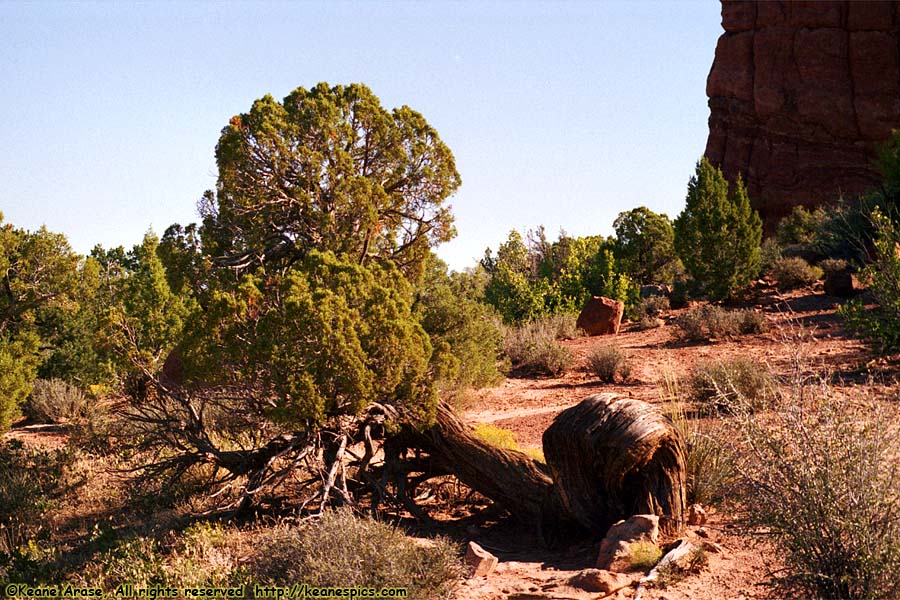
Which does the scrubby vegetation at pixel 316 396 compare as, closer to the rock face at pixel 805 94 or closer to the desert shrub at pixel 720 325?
the desert shrub at pixel 720 325

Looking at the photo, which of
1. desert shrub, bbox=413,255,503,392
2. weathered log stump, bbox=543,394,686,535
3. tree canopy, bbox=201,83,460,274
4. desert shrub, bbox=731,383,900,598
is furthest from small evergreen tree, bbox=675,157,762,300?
desert shrub, bbox=731,383,900,598

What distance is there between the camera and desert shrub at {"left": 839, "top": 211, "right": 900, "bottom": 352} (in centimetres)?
1180

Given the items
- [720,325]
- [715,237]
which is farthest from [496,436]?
[715,237]

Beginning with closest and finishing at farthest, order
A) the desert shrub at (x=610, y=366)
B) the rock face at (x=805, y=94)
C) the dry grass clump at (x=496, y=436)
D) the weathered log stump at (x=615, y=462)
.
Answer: the weathered log stump at (x=615, y=462), the dry grass clump at (x=496, y=436), the desert shrub at (x=610, y=366), the rock face at (x=805, y=94)

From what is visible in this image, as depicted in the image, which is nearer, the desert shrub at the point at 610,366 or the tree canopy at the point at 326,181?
the tree canopy at the point at 326,181

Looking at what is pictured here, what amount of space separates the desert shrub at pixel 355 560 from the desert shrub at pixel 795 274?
65.8 feet

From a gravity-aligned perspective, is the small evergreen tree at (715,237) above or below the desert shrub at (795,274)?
above

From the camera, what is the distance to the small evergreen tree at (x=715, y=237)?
75.2ft

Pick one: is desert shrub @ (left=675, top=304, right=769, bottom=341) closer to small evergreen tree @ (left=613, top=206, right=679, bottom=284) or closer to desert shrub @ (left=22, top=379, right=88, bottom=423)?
small evergreen tree @ (left=613, top=206, right=679, bottom=284)

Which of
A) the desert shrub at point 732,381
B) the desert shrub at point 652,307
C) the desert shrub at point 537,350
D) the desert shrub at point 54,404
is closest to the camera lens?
the desert shrub at point 732,381

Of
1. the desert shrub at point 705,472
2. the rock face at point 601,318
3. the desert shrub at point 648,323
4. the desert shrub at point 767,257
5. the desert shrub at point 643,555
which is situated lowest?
the desert shrub at point 643,555

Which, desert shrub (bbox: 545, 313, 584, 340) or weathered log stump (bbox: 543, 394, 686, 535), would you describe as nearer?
weathered log stump (bbox: 543, 394, 686, 535)

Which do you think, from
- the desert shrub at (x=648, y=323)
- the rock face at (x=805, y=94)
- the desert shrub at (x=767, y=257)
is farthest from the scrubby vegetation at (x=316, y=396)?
the rock face at (x=805, y=94)

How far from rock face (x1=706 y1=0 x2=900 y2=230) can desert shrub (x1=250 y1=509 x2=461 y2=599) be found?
1512 inches
